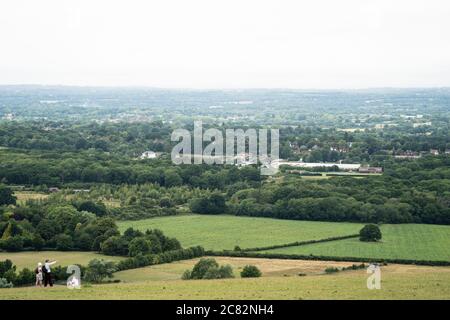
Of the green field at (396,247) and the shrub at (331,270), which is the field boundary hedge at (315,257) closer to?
the green field at (396,247)

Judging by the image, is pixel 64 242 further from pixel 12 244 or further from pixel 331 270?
pixel 331 270

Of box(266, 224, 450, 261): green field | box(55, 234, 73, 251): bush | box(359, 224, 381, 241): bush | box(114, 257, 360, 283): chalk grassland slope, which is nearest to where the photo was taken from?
box(114, 257, 360, 283): chalk grassland slope

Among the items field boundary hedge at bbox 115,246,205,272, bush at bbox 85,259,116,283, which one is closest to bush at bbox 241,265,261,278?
bush at bbox 85,259,116,283

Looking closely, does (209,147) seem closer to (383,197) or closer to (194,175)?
(194,175)

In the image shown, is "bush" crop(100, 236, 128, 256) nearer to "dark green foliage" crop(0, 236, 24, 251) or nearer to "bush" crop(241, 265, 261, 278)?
"dark green foliage" crop(0, 236, 24, 251)

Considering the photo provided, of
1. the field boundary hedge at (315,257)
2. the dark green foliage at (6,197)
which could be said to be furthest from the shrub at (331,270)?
the dark green foliage at (6,197)

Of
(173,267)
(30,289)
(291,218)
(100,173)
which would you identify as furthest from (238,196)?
(30,289)
